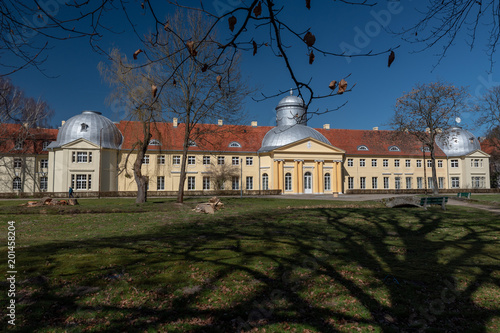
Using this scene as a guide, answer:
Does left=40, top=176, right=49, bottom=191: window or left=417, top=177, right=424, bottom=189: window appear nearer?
left=40, top=176, right=49, bottom=191: window

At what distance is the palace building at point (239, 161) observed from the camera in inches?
1495

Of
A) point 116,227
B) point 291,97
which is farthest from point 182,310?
point 291,97

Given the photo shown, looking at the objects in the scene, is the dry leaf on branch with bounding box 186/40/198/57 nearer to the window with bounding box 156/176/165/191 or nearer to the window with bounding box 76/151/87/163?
the window with bounding box 76/151/87/163

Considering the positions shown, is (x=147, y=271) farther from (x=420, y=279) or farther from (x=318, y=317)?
(x=420, y=279)

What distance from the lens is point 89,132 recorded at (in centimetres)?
3959

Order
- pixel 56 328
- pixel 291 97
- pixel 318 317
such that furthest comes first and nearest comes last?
pixel 291 97
pixel 318 317
pixel 56 328

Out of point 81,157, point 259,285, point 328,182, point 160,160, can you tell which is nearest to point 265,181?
point 328,182

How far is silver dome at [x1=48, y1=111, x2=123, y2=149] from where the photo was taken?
39000mm

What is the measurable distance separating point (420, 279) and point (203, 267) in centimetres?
358

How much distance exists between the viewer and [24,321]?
3.97 meters

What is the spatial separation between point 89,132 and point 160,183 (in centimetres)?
1054

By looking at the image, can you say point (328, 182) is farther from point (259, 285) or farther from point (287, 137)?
point (259, 285)

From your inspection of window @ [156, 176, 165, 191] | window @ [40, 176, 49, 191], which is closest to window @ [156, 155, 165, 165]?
window @ [156, 176, 165, 191]

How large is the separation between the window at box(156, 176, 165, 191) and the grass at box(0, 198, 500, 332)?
111 ft
